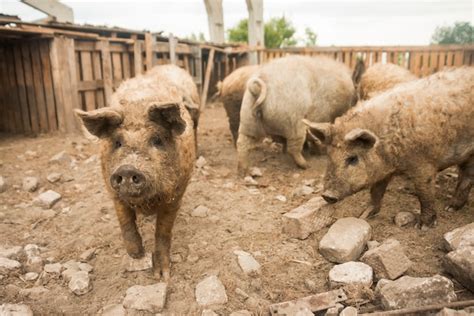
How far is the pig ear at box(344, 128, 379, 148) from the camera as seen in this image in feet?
12.4

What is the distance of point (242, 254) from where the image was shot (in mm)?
3676

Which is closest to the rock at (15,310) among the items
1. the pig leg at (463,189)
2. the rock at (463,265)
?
the rock at (463,265)

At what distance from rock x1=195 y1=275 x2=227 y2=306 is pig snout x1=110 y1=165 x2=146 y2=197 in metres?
1.01

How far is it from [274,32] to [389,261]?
21226 millimetres

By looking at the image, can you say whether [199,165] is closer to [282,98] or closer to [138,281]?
[282,98]

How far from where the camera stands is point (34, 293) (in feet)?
10.5

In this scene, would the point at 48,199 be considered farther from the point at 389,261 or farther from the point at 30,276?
the point at 389,261

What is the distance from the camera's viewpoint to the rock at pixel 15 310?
114 inches

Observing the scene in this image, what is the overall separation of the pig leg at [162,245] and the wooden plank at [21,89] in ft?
18.1

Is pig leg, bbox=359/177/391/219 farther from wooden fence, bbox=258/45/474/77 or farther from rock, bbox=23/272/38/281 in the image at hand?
wooden fence, bbox=258/45/474/77

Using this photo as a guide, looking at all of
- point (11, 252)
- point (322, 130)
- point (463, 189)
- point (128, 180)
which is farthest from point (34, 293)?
point (463, 189)

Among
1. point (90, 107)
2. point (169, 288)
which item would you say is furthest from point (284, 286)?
point (90, 107)

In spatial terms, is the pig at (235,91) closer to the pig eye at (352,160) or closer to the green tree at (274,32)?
the pig eye at (352,160)

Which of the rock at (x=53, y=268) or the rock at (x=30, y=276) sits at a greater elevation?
the rock at (x=53, y=268)
